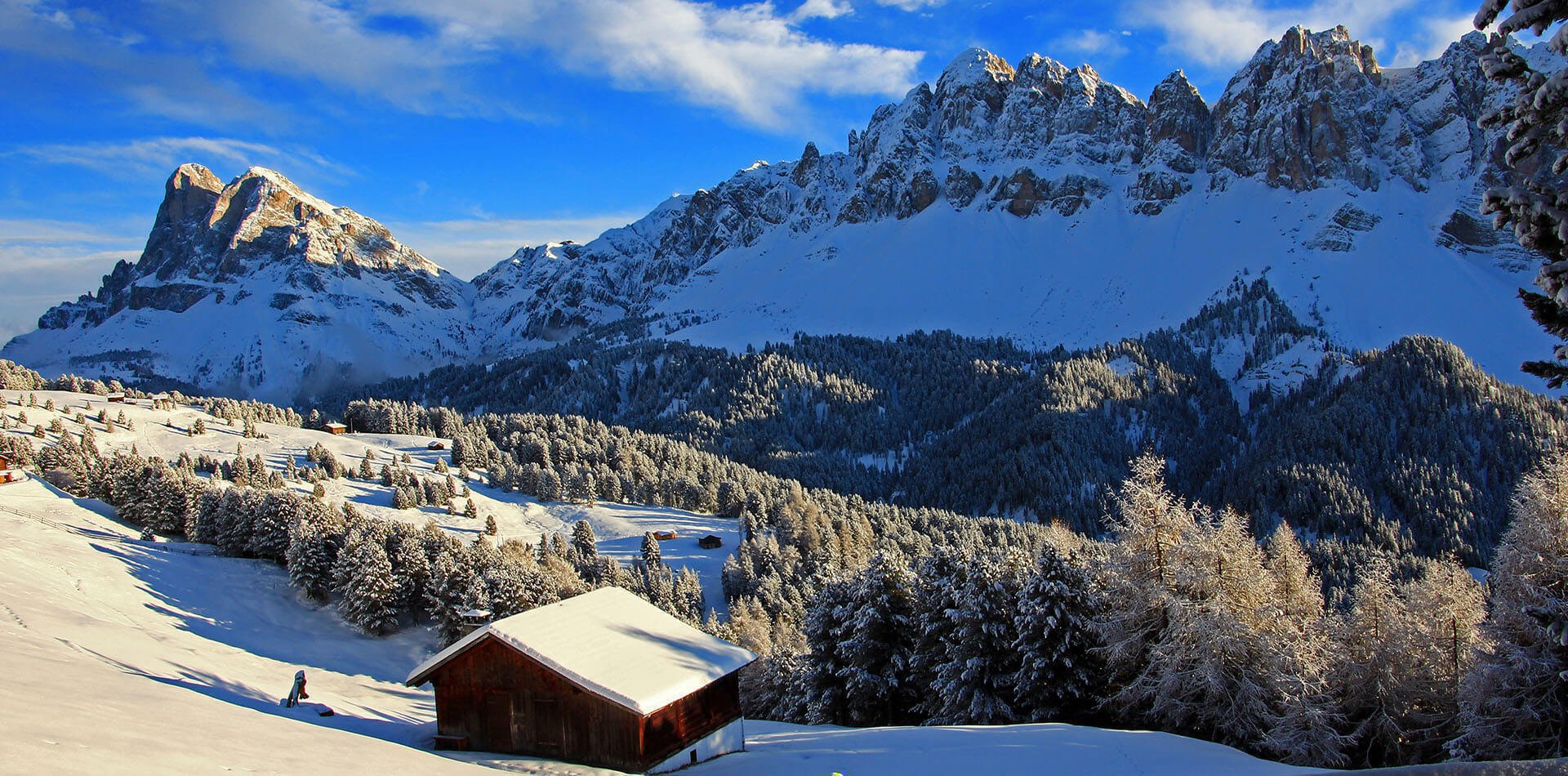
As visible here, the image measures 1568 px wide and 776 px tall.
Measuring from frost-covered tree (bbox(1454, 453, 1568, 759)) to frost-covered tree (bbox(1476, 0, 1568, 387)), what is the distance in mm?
16450

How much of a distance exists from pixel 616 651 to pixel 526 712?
9.27 ft

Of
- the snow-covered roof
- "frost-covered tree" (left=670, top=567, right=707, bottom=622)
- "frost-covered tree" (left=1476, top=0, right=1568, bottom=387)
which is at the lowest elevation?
"frost-covered tree" (left=670, top=567, right=707, bottom=622)

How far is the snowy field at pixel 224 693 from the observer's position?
1316 cm

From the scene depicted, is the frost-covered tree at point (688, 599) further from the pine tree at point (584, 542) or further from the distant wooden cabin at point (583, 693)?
the distant wooden cabin at point (583, 693)

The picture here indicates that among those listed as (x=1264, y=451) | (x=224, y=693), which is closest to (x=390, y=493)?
(x=224, y=693)

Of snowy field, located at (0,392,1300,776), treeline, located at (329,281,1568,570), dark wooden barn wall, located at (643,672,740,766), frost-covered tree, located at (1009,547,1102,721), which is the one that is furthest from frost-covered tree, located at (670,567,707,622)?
treeline, located at (329,281,1568,570)

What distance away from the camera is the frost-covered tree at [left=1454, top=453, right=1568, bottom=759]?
20.3 m

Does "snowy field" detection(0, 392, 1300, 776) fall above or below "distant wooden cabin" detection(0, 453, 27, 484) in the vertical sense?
below

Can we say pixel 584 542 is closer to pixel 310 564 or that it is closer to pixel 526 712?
pixel 310 564

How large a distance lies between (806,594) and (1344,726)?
49990 millimetres

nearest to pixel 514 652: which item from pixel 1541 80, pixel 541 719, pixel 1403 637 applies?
pixel 541 719

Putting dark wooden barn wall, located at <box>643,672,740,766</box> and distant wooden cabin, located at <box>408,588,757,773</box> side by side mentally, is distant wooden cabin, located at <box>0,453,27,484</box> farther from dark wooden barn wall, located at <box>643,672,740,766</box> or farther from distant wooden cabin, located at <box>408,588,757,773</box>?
dark wooden barn wall, located at <box>643,672,740,766</box>

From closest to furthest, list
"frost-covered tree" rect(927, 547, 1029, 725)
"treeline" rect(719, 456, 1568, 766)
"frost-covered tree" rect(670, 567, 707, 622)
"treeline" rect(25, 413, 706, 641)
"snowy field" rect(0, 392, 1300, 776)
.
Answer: "snowy field" rect(0, 392, 1300, 776)
"treeline" rect(719, 456, 1568, 766)
"frost-covered tree" rect(927, 547, 1029, 725)
"treeline" rect(25, 413, 706, 641)
"frost-covered tree" rect(670, 567, 707, 622)

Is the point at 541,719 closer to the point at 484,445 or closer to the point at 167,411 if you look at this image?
the point at 484,445
